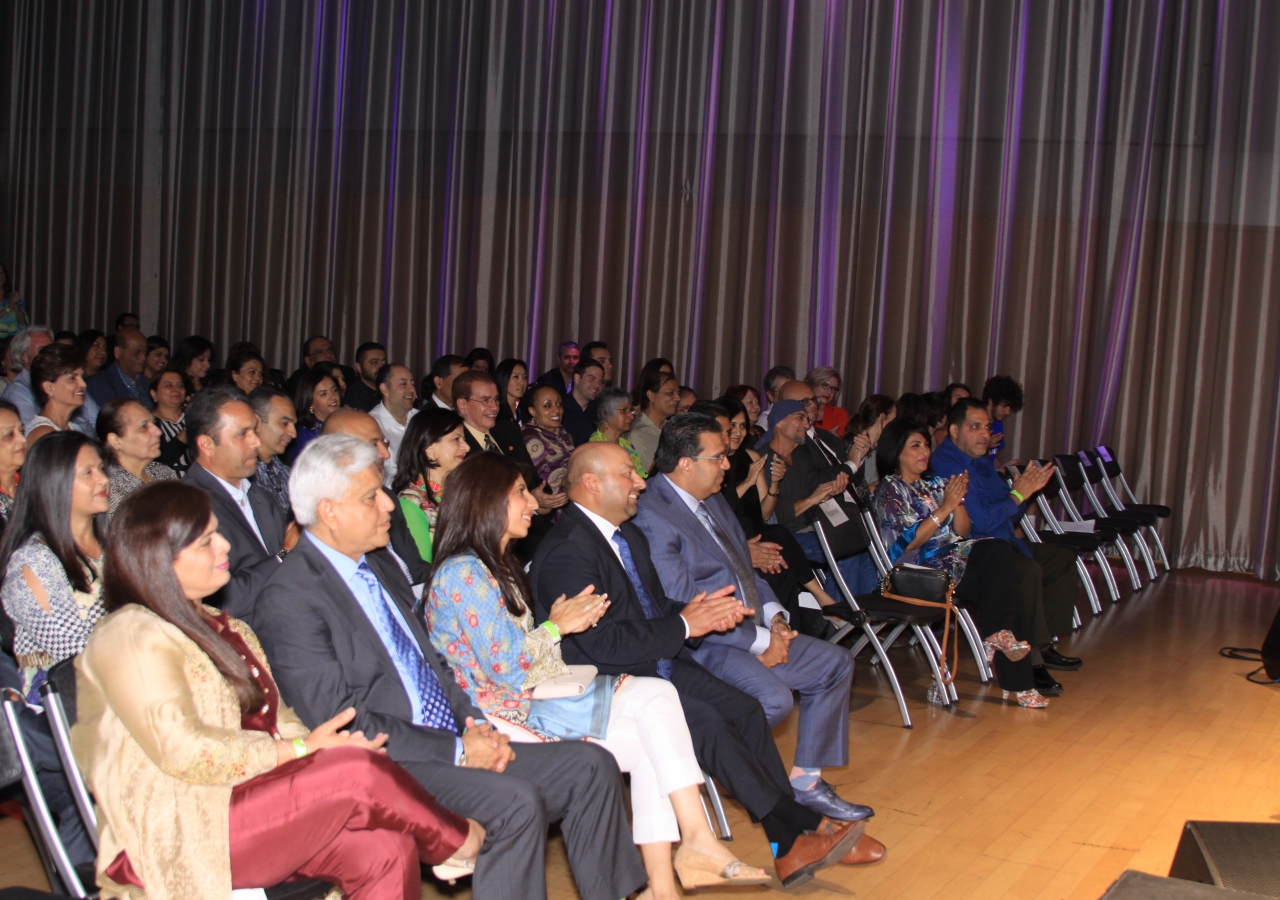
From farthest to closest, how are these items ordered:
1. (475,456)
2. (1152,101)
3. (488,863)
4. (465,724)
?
1. (1152,101)
2. (475,456)
3. (465,724)
4. (488,863)

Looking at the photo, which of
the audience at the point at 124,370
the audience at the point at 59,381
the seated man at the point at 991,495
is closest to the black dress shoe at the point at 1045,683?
the seated man at the point at 991,495

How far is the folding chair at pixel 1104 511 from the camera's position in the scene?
25.1 feet

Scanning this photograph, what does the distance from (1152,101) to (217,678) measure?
8.43m

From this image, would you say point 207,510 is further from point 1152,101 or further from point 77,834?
point 1152,101

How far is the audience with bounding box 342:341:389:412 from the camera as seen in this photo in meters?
7.01

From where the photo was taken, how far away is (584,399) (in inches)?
281

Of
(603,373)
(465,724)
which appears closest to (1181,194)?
(603,373)

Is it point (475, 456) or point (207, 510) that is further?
point (475, 456)

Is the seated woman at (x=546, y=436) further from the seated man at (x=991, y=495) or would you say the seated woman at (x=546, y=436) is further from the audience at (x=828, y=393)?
the audience at (x=828, y=393)

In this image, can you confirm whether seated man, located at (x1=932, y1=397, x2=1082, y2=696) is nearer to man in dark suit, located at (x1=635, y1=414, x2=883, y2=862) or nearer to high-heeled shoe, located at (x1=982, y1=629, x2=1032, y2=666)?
high-heeled shoe, located at (x1=982, y1=629, x2=1032, y2=666)

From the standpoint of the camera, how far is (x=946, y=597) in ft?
15.5

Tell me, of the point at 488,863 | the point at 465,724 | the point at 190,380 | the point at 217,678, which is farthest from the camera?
the point at 190,380

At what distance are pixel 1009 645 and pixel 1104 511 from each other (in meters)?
3.72

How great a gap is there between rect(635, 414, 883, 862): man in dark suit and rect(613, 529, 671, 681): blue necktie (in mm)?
244
